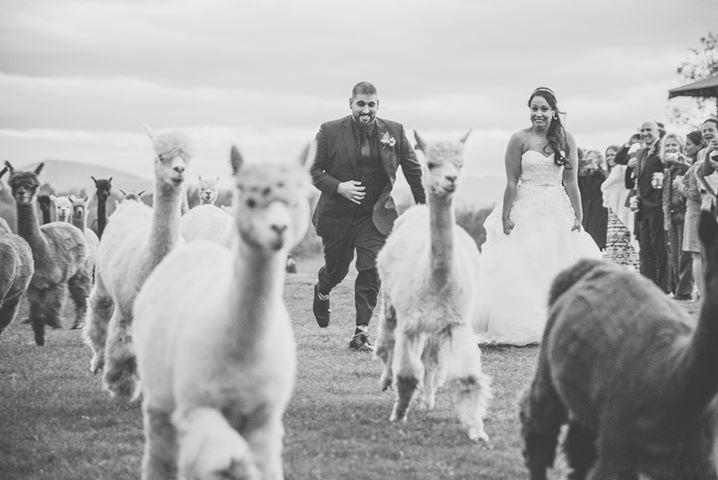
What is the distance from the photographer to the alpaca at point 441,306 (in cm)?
675

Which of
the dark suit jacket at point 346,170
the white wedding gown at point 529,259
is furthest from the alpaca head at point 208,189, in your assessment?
the white wedding gown at point 529,259

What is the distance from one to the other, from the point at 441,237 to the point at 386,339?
1.50 m

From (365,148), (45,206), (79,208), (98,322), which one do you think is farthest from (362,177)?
(79,208)

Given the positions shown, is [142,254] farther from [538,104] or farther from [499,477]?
[538,104]

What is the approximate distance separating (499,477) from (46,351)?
7102 millimetres

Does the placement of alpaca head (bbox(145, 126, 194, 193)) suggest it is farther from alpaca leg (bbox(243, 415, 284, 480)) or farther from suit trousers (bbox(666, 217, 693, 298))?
suit trousers (bbox(666, 217, 693, 298))

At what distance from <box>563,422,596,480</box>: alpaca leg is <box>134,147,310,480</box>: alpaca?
1554 millimetres

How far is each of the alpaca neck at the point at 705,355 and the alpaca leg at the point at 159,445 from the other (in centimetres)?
234

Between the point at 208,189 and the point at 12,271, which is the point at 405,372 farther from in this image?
the point at 208,189

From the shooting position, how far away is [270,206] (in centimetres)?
400

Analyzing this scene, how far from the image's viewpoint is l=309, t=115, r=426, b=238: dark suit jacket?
34.4 feet

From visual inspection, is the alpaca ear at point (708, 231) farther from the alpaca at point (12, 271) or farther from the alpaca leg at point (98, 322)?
the alpaca at point (12, 271)

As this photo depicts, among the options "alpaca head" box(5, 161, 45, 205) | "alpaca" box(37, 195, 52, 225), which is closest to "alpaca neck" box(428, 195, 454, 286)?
"alpaca head" box(5, 161, 45, 205)

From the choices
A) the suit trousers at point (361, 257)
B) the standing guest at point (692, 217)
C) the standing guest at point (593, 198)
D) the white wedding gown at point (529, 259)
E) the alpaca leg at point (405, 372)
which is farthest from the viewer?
the standing guest at point (593, 198)
